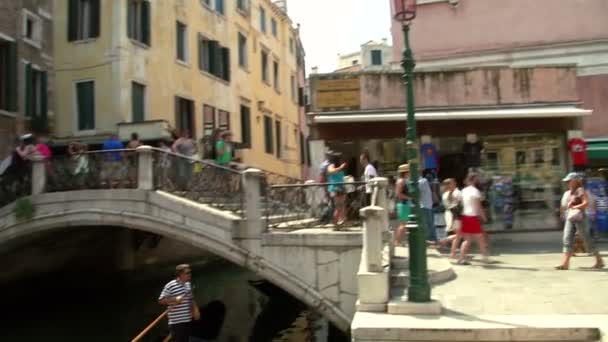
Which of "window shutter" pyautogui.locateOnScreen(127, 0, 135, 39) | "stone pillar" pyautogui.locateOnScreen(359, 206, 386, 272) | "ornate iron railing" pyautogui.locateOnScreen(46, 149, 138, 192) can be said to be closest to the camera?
"stone pillar" pyautogui.locateOnScreen(359, 206, 386, 272)

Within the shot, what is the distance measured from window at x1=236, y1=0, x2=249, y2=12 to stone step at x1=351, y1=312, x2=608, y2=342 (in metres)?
22.1

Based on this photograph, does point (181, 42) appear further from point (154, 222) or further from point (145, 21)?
point (154, 222)

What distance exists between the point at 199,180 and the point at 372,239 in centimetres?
451

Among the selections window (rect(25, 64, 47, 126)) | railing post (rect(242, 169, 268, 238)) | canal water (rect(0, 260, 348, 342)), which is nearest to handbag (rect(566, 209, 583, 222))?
canal water (rect(0, 260, 348, 342))

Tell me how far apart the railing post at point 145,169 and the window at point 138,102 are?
6812 millimetres

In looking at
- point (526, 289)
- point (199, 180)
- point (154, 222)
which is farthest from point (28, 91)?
point (526, 289)

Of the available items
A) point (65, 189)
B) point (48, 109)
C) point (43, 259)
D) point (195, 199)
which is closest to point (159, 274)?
point (43, 259)

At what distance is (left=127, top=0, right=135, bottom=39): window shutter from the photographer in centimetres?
1836

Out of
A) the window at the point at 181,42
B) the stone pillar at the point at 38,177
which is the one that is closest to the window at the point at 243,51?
Answer: the window at the point at 181,42

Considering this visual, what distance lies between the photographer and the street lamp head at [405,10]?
7453 mm

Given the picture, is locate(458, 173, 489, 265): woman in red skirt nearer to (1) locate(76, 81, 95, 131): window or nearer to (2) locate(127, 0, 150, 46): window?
(1) locate(76, 81, 95, 131): window

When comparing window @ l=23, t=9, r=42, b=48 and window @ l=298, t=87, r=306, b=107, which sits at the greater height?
window @ l=298, t=87, r=306, b=107

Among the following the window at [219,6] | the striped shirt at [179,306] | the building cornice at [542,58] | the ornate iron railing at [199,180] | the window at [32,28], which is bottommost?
the striped shirt at [179,306]

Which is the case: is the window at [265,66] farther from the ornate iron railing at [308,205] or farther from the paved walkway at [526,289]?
the paved walkway at [526,289]
